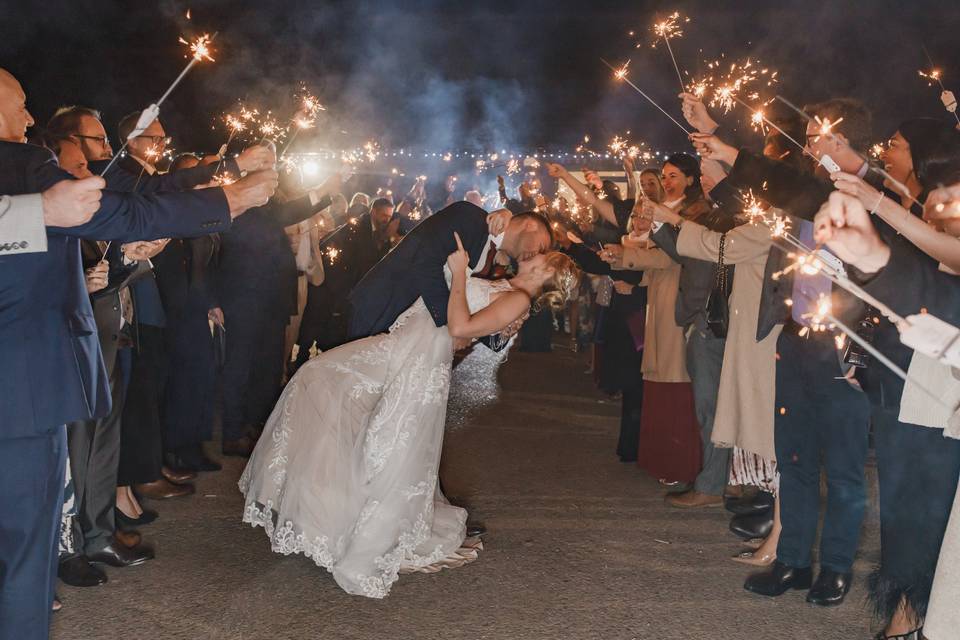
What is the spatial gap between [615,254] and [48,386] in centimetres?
438

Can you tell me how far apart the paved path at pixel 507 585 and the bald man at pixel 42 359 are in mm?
799

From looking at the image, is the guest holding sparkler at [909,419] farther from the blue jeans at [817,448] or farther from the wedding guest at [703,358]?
the wedding guest at [703,358]

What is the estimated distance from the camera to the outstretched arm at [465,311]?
4332mm

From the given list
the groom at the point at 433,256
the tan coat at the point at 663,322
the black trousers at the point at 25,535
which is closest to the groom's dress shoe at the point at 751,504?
the tan coat at the point at 663,322

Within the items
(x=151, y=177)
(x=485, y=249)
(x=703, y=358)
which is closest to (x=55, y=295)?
(x=151, y=177)

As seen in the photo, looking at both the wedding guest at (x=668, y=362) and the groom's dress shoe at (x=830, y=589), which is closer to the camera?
the groom's dress shoe at (x=830, y=589)

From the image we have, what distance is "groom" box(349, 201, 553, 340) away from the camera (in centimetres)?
450

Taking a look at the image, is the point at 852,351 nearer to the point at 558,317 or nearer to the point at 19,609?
the point at 19,609

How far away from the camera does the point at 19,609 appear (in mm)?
2854

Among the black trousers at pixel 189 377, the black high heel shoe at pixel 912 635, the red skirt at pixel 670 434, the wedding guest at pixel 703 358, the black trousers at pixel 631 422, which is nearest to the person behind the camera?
the black high heel shoe at pixel 912 635

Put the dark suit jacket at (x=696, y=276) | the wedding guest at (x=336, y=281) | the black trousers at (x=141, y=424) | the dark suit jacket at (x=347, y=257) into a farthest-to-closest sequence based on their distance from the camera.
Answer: the dark suit jacket at (x=347, y=257) < the wedding guest at (x=336, y=281) < the dark suit jacket at (x=696, y=276) < the black trousers at (x=141, y=424)

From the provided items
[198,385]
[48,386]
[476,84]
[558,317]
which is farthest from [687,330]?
[476,84]

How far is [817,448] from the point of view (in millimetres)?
4289

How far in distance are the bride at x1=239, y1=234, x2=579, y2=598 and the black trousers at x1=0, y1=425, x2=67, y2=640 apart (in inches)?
59.0
